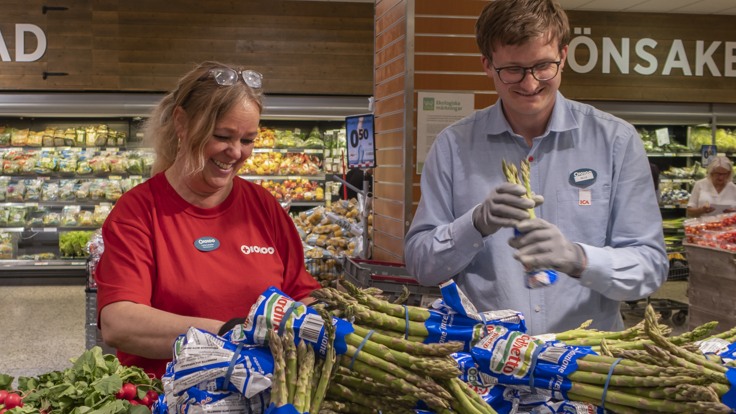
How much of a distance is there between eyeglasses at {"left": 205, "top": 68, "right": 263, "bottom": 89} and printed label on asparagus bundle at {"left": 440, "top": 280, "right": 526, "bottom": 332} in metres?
1.09

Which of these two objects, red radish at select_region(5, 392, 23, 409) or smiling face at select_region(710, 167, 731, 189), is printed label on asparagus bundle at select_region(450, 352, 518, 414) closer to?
red radish at select_region(5, 392, 23, 409)

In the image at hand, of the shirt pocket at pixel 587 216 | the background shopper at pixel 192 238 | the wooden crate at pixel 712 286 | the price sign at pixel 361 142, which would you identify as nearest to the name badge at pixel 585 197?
the shirt pocket at pixel 587 216

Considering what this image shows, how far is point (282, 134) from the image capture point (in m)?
9.48

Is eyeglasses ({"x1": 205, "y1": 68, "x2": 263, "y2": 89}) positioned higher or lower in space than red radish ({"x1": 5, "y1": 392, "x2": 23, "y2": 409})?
higher

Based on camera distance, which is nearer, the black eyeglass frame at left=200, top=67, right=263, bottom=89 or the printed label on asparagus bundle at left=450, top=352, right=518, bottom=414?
the printed label on asparagus bundle at left=450, top=352, right=518, bottom=414

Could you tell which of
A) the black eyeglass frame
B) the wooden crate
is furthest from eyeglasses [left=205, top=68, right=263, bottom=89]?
the wooden crate

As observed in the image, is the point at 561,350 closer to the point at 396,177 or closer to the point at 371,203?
the point at 396,177

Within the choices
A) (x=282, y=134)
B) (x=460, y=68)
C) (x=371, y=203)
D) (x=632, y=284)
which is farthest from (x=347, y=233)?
(x=282, y=134)

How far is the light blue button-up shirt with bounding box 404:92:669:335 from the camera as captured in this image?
83.3 inches

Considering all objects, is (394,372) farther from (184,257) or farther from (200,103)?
(200,103)

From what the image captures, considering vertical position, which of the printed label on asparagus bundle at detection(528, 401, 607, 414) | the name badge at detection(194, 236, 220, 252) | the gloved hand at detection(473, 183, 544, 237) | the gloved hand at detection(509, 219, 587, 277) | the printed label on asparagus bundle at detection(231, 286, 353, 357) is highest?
the gloved hand at detection(473, 183, 544, 237)

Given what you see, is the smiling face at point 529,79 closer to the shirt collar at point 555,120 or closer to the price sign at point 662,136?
the shirt collar at point 555,120

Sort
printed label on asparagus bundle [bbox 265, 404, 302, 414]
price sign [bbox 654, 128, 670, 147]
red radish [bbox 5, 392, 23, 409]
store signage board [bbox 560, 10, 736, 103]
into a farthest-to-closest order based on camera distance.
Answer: price sign [bbox 654, 128, 670, 147] → store signage board [bbox 560, 10, 736, 103] → red radish [bbox 5, 392, 23, 409] → printed label on asparagus bundle [bbox 265, 404, 302, 414]

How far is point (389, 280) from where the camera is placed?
329 cm
